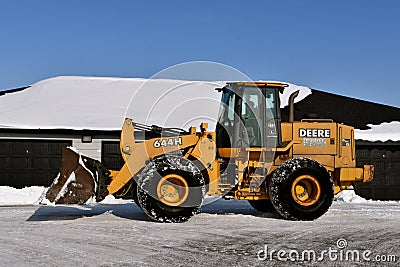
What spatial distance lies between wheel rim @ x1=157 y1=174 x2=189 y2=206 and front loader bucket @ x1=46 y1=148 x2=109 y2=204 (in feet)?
6.84

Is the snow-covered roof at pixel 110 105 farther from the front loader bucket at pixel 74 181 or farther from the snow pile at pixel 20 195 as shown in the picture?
the front loader bucket at pixel 74 181

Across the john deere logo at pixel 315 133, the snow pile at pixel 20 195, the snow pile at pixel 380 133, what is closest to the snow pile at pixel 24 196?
the snow pile at pixel 20 195

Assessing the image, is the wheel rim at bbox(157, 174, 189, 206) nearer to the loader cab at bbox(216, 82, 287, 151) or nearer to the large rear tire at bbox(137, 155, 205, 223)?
the large rear tire at bbox(137, 155, 205, 223)

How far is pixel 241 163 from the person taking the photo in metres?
11.7

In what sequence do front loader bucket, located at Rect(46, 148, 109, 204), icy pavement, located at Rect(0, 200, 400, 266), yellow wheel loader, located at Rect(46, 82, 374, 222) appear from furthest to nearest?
front loader bucket, located at Rect(46, 148, 109, 204) → yellow wheel loader, located at Rect(46, 82, 374, 222) → icy pavement, located at Rect(0, 200, 400, 266)

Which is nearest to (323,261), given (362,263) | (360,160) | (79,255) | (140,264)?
(362,263)

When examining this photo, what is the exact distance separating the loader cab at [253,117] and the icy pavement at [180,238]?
5.48 ft

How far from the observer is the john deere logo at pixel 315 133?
12195mm

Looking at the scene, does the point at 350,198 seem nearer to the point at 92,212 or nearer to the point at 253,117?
the point at 253,117

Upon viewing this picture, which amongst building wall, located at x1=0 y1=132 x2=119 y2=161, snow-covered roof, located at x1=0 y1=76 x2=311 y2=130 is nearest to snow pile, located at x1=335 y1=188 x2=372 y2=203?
snow-covered roof, located at x1=0 y1=76 x2=311 y2=130

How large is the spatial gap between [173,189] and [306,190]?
291 centimetres

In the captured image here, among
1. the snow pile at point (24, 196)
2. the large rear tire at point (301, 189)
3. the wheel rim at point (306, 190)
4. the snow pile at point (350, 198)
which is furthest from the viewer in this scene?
the snow pile at point (350, 198)

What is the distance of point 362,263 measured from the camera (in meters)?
7.33

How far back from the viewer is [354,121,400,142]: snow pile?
1981cm
